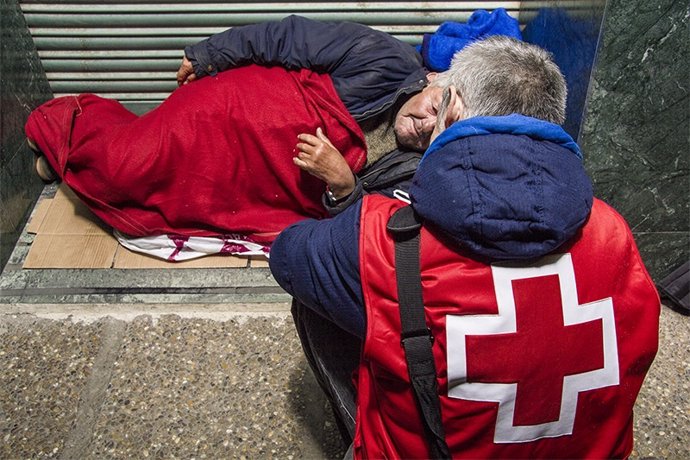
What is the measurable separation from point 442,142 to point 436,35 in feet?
6.20

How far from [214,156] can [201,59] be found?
46 cm

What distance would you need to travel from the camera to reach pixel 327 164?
8.74 feet

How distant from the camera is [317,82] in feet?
9.46

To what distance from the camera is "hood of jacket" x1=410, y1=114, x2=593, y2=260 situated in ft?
4.38

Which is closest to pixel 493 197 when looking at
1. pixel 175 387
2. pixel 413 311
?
pixel 413 311

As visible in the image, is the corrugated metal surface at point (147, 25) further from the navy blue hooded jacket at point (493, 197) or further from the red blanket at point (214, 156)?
the navy blue hooded jacket at point (493, 197)

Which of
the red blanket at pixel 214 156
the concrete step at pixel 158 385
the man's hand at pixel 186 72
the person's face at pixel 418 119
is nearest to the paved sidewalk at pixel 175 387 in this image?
the concrete step at pixel 158 385

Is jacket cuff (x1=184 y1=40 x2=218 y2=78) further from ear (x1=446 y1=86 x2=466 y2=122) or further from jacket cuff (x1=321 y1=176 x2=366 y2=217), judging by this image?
ear (x1=446 y1=86 x2=466 y2=122)

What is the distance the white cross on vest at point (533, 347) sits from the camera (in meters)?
1.41

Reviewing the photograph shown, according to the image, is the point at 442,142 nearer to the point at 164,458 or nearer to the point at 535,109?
the point at 535,109

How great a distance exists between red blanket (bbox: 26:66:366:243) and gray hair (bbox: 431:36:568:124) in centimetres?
103

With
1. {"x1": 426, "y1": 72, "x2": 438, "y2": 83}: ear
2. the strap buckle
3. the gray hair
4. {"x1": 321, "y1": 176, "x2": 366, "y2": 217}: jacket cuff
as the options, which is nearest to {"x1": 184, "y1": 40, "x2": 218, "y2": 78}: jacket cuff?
{"x1": 321, "y1": 176, "x2": 366, "y2": 217}: jacket cuff

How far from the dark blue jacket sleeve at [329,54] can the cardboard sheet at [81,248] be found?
849mm

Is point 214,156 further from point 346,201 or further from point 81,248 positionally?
point 81,248
